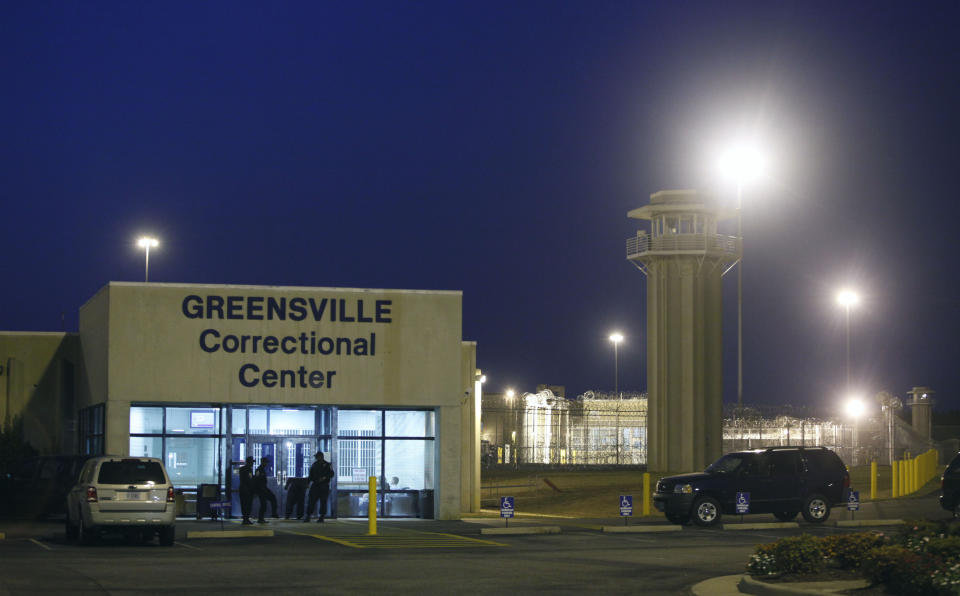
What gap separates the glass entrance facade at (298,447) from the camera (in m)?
30.1

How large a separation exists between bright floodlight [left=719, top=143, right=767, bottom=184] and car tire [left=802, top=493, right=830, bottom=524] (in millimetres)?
15758

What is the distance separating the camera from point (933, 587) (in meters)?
13.2

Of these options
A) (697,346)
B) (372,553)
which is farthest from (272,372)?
(697,346)

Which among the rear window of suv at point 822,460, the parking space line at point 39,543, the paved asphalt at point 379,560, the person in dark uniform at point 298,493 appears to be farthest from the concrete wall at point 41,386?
the rear window of suv at point 822,460

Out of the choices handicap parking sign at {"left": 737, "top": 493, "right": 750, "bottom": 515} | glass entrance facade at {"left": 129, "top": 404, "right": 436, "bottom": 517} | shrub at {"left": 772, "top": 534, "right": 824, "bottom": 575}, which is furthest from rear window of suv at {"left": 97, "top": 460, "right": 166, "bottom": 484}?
handicap parking sign at {"left": 737, "top": 493, "right": 750, "bottom": 515}

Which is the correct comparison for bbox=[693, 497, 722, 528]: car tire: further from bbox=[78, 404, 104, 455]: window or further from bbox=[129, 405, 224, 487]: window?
bbox=[78, 404, 104, 455]: window

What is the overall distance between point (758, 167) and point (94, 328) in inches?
900

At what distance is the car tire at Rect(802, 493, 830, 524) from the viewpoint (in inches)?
1175

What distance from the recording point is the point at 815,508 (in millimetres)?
29953

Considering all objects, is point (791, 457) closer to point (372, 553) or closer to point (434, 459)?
point (434, 459)

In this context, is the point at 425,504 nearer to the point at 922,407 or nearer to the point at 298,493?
the point at 298,493

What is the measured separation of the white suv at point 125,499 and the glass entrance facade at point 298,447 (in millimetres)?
6371

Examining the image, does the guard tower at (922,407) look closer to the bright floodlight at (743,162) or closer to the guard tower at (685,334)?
the guard tower at (685,334)

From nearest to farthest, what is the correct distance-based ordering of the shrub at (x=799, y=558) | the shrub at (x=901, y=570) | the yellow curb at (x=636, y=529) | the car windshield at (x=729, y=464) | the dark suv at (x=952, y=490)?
the shrub at (x=901, y=570)
the shrub at (x=799, y=558)
the yellow curb at (x=636, y=529)
the dark suv at (x=952, y=490)
the car windshield at (x=729, y=464)
